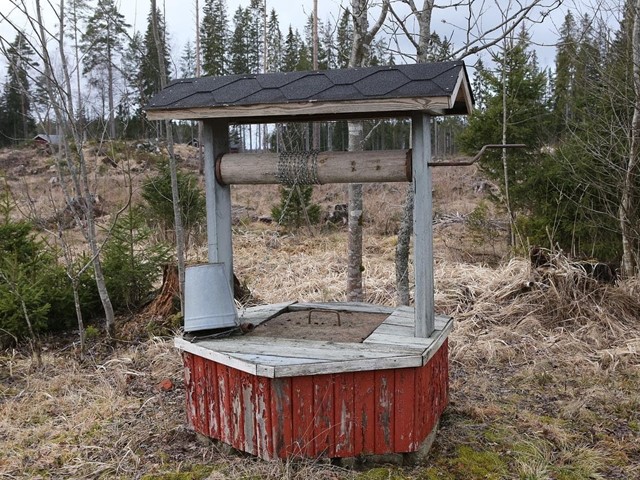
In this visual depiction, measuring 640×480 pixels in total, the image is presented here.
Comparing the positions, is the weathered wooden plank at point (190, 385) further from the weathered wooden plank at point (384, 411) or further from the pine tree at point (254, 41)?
the pine tree at point (254, 41)

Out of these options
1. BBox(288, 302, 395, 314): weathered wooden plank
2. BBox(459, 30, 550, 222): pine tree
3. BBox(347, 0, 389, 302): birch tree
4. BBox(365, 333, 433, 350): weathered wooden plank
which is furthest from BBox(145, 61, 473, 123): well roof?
BBox(459, 30, 550, 222): pine tree

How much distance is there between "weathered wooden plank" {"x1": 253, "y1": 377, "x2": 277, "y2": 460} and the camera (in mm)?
3047

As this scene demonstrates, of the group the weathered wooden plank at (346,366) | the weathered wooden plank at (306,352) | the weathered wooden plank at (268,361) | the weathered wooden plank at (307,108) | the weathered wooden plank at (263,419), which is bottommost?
the weathered wooden plank at (263,419)

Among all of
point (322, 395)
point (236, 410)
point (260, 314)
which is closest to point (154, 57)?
point (260, 314)

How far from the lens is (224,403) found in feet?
10.7

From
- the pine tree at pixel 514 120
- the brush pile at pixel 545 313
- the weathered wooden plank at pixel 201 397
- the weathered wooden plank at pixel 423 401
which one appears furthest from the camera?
the pine tree at pixel 514 120

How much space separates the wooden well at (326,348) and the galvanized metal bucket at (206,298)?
0.37 feet

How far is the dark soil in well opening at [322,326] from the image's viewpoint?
350cm

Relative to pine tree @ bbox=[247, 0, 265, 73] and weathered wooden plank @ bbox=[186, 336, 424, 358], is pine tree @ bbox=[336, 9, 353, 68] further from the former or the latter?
pine tree @ bbox=[247, 0, 265, 73]

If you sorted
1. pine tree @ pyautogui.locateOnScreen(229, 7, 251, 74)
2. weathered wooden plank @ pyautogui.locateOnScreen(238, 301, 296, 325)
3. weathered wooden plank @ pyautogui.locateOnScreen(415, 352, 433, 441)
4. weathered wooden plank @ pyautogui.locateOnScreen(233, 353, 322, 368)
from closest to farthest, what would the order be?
weathered wooden plank @ pyautogui.locateOnScreen(233, 353, 322, 368) → weathered wooden plank @ pyautogui.locateOnScreen(415, 352, 433, 441) → weathered wooden plank @ pyautogui.locateOnScreen(238, 301, 296, 325) → pine tree @ pyautogui.locateOnScreen(229, 7, 251, 74)

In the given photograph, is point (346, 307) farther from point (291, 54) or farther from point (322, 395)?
point (291, 54)

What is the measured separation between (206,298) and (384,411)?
4.06 ft

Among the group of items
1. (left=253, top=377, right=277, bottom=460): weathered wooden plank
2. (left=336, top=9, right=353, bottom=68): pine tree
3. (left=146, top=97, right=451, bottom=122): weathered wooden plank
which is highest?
(left=336, top=9, right=353, bottom=68): pine tree

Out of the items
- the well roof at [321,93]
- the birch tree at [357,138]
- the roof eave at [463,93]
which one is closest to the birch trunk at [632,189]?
the birch tree at [357,138]
